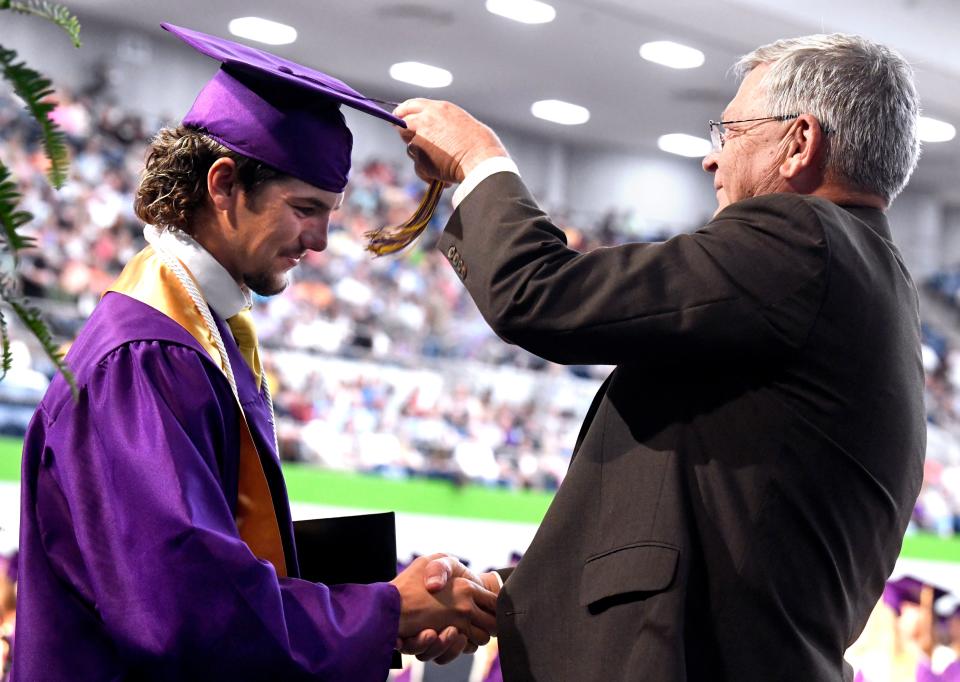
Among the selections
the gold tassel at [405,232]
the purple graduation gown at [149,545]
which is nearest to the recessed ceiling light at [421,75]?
the gold tassel at [405,232]

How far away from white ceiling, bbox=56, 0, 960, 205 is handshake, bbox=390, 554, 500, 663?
915 centimetres

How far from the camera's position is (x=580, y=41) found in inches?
497

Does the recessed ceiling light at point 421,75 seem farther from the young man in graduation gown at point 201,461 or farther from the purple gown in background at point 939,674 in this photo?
the young man in graduation gown at point 201,461

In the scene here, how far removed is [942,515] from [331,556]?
10.8 meters

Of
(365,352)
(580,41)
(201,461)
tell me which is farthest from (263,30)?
(201,461)

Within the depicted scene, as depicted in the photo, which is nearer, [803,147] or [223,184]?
[803,147]

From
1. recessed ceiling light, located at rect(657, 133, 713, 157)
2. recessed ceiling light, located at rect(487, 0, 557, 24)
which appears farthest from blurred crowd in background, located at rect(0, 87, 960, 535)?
recessed ceiling light, located at rect(657, 133, 713, 157)

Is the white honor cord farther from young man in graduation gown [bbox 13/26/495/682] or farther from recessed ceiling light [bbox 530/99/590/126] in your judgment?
recessed ceiling light [bbox 530/99/590/126]

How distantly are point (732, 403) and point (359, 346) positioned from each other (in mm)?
8914

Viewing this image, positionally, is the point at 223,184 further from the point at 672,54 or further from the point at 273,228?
the point at 672,54

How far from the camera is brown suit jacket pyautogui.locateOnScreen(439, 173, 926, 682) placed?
76.7 inches

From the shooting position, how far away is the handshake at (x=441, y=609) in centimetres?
221

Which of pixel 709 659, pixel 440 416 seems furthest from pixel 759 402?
pixel 440 416

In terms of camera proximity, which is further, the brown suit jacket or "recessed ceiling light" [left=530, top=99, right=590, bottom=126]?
"recessed ceiling light" [left=530, top=99, right=590, bottom=126]
